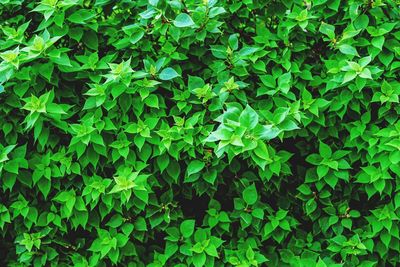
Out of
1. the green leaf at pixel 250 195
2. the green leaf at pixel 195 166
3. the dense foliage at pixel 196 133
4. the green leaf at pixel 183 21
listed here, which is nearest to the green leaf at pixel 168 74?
the dense foliage at pixel 196 133

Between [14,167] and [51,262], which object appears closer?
[14,167]

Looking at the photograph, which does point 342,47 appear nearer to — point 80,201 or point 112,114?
point 112,114

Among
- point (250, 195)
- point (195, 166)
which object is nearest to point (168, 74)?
point (195, 166)

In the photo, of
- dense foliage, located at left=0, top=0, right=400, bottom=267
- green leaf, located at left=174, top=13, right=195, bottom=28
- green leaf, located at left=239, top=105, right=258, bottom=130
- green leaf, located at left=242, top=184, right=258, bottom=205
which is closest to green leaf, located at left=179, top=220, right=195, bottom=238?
dense foliage, located at left=0, top=0, right=400, bottom=267

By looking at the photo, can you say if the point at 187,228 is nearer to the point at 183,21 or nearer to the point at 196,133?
the point at 196,133

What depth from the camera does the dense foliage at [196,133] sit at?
272 centimetres

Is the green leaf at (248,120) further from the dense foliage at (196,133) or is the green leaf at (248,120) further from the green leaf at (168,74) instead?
the green leaf at (168,74)

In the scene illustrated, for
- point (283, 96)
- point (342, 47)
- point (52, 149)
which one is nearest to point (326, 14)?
point (342, 47)

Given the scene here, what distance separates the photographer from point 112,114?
276 cm

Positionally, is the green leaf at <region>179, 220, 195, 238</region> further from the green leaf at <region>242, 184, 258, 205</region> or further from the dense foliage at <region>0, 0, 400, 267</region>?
the green leaf at <region>242, 184, 258, 205</region>

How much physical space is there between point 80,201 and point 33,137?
45 centimetres

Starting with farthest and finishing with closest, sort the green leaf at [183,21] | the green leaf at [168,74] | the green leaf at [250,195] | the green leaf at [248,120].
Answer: the green leaf at [250,195], the green leaf at [168,74], the green leaf at [183,21], the green leaf at [248,120]

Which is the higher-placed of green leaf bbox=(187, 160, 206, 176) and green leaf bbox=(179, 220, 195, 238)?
green leaf bbox=(187, 160, 206, 176)

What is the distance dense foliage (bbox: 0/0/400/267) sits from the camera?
2723mm
